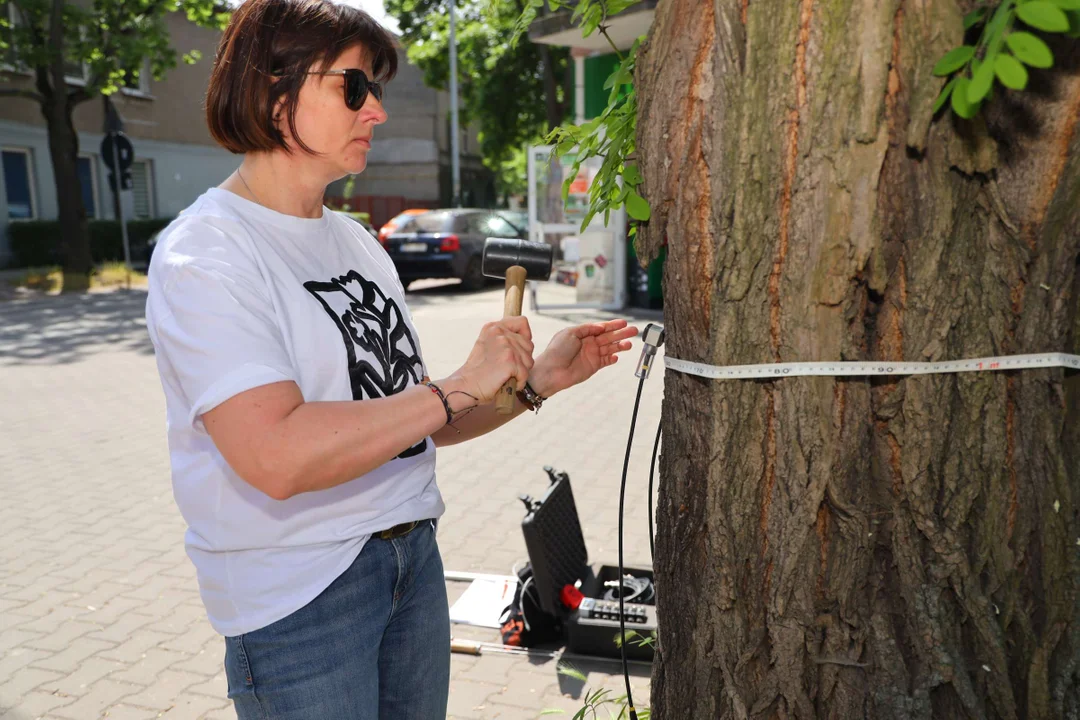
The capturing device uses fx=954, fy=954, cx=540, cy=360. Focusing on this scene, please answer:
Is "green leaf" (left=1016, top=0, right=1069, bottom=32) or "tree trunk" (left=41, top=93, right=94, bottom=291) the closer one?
"green leaf" (left=1016, top=0, right=1069, bottom=32)

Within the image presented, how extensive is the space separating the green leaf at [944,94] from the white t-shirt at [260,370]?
1.06m

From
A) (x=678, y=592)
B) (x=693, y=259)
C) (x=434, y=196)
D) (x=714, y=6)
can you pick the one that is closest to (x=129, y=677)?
(x=678, y=592)

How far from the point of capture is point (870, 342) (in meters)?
1.64

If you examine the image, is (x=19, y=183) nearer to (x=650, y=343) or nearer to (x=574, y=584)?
(x=574, y=584)

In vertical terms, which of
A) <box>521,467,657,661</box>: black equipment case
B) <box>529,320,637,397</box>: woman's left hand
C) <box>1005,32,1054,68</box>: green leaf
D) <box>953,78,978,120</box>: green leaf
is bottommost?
<box>521,467,657,661</box>: black equipment case

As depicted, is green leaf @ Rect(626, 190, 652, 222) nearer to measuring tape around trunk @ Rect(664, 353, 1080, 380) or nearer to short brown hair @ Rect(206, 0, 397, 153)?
measuring tape around trunk @ Rect(664, 353, 1080, 380)

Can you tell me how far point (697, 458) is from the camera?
1.82m

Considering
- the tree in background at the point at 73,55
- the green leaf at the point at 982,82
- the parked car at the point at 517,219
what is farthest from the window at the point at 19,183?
the green leaf at the point at 982,82

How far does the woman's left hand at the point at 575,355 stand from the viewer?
2.16 metres

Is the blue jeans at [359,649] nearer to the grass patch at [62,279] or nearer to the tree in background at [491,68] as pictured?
the grass patch at [62,279]

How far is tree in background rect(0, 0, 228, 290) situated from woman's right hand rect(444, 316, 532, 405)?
17565 millimetres

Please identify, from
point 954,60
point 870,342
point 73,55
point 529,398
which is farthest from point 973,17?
point 73,55

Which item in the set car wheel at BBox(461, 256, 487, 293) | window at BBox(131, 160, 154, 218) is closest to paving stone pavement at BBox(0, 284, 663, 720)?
car wheel at BBox(461, 256, 487, 293)

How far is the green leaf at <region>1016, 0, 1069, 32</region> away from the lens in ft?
4.01
